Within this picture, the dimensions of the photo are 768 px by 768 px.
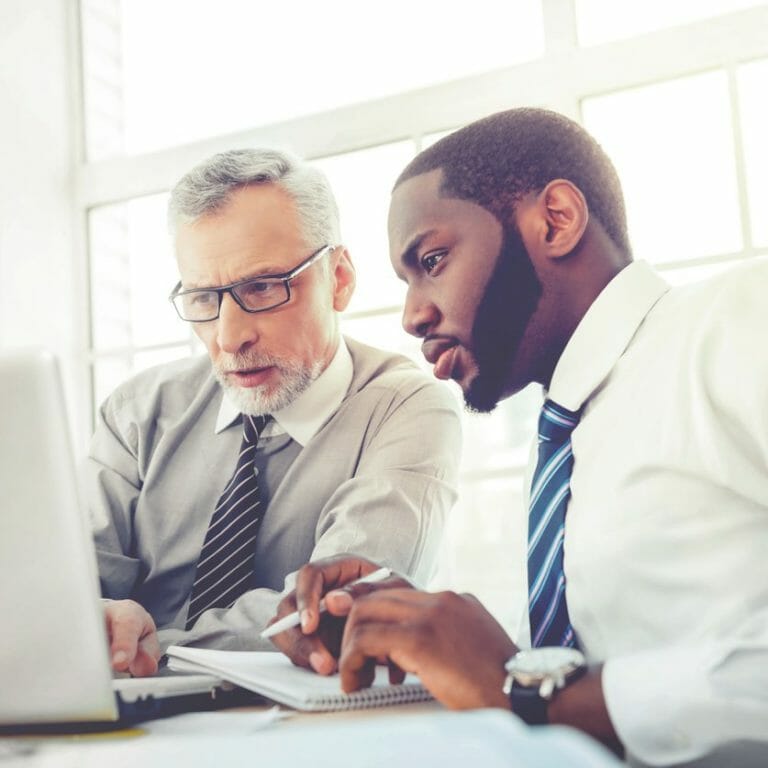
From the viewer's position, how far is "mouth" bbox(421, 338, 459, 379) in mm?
1294

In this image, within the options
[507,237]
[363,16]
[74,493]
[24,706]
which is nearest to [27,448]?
[74,493]

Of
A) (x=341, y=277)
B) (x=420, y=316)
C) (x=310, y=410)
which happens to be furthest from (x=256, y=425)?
(x=420, y=316)

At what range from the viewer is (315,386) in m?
1.82

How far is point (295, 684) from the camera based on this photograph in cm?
86

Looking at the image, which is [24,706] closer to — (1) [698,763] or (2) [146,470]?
(1) [698,763]

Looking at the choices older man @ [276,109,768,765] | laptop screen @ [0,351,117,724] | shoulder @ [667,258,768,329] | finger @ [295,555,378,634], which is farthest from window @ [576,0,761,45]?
laptop screen @ [0,351,117,724]

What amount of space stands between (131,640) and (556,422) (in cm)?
61

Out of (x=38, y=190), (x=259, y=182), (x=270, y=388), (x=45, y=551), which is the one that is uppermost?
(x=38, y=190)

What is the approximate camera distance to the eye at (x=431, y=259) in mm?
1273

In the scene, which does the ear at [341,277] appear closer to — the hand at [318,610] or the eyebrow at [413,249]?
the eyebrow at [413,249]

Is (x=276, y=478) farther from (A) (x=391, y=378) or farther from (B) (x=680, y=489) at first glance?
(B) (x=680, y=489)

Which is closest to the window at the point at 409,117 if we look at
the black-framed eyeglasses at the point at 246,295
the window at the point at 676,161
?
the window at the point at 676,161

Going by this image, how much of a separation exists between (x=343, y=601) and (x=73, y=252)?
2.37 m

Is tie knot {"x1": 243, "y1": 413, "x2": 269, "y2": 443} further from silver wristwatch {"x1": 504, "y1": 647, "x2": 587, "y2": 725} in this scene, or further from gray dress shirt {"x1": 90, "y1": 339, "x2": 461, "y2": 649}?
silver wristwatch {"x1": 504, "y1": 647, "x2": 587, "y2": 725}
